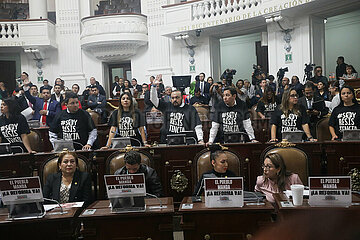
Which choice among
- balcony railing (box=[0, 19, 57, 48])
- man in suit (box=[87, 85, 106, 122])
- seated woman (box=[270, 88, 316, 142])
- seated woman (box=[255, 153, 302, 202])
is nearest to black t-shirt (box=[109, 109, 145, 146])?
seated woman (box=[270, 88, 316, 142])

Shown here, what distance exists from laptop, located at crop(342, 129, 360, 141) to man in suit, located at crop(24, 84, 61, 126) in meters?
4.65

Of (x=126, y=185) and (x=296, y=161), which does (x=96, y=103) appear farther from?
(x=126, y=185)

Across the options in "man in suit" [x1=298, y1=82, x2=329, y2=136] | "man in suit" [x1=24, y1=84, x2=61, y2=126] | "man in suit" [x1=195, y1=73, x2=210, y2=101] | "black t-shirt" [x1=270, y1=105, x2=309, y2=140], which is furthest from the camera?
"man in suit" [x1=195, y1=73, x2=210, y2=101]

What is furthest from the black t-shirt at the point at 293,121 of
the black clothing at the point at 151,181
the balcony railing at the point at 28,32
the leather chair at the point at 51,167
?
the balcony railing at the point at 28,32

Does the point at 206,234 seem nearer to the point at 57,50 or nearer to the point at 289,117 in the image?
the point at 289,117

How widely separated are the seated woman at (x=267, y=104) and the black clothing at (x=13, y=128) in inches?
151

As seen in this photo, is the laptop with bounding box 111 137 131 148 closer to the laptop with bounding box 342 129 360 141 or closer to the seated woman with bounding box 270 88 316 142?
the seated woman with bounding box 270 88 316 142

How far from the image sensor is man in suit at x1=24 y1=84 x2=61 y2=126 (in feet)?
22.6

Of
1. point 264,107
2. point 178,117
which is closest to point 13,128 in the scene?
point 178,117

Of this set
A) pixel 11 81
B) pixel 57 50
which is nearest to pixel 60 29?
pixel 57 50

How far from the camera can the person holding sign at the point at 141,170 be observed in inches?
142

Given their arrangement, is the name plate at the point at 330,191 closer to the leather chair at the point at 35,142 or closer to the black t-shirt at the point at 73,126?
the black t-shirt at the point at 73,126

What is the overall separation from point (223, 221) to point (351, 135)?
2283 millimetres

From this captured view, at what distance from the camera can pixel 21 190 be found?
2793 millimetres
